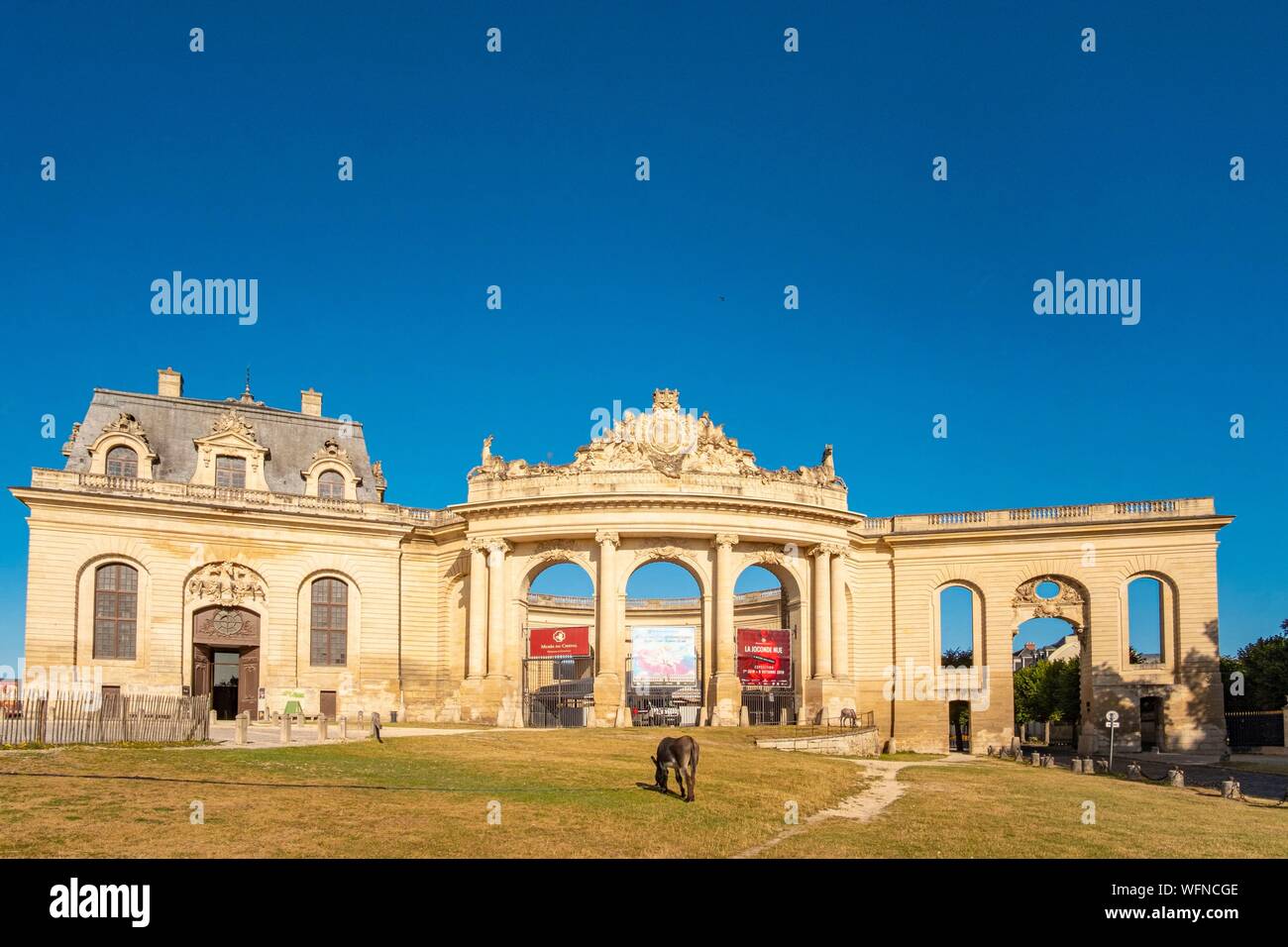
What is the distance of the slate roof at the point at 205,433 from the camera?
177 ft

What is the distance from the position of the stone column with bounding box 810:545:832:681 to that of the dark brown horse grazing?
2974cm

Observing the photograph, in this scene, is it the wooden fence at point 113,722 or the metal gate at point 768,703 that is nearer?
the wooden fence at point 113,722

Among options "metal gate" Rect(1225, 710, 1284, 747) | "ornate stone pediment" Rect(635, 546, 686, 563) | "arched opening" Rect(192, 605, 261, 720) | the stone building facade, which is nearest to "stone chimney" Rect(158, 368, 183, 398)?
the stone building facade

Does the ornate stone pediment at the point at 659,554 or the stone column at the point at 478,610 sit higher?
the ornate stone pediment at the point at 659,554

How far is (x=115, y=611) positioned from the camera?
165ft

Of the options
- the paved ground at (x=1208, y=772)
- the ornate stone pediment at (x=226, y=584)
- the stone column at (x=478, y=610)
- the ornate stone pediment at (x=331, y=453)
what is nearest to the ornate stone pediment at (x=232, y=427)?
the ornate stone pediment at (x=331, y=453)

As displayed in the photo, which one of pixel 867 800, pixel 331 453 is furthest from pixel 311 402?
pixel 867 800

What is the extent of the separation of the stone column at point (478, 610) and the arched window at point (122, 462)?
621 inches

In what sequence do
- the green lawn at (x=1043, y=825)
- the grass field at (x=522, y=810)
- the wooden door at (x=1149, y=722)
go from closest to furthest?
the grass field at (x=522, y=810)
the green lawn at (x=1043, y=825)
the wooden door at (x=1149, y=722)

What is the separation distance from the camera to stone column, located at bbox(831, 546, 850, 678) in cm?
5500

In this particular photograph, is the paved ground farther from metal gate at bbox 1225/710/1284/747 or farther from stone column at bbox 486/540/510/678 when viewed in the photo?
stone column at bbox 486/540/510/678

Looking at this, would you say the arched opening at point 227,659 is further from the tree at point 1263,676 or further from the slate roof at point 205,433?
the tree at point 1263,676

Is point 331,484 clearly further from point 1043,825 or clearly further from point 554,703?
point 1043,825
